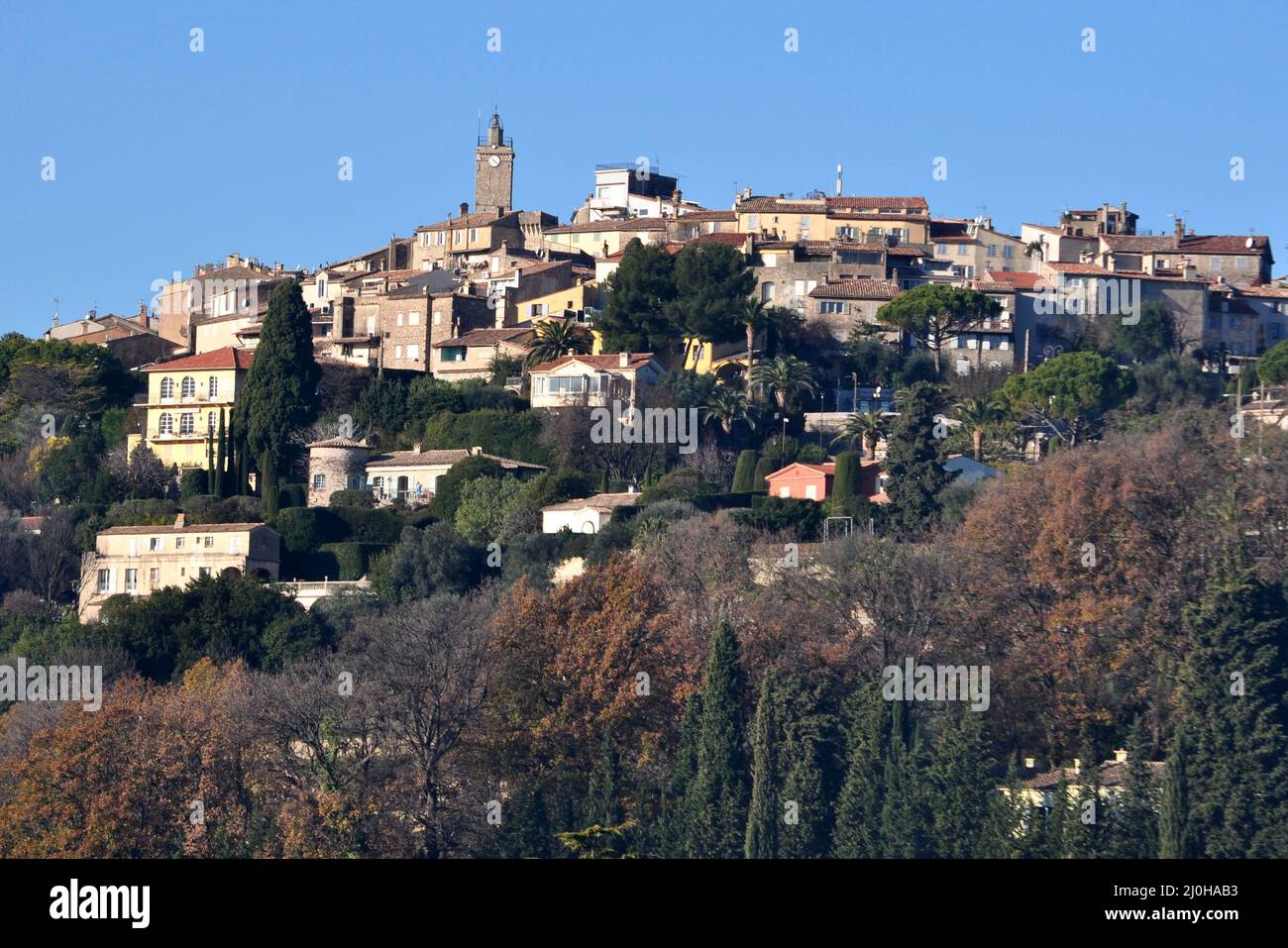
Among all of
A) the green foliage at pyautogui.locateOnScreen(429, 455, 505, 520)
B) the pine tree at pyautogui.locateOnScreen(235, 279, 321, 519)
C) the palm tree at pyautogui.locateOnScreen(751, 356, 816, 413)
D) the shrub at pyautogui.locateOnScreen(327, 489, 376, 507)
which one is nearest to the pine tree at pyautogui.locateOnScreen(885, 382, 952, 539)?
the palm tree at pyautogui.locateOnScreen(751, 356, 816, 413)

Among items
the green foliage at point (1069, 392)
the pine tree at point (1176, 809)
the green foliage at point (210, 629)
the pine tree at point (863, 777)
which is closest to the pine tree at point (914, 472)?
the green foliage at point (1069, 392)

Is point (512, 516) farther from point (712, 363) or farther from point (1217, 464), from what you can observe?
point (1217, 464)

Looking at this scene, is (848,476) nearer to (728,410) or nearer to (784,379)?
(728,410)

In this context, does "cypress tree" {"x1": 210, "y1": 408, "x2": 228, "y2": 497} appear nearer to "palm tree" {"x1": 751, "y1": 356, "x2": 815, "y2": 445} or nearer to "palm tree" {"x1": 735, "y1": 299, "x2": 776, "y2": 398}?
"palm tree" {"x1": 751, "y1": 356, "x2": 815, "y2": 445}

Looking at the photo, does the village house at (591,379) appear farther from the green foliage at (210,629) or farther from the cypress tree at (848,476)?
the green foliage at (210,629)

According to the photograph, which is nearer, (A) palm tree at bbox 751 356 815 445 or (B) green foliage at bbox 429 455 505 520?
(B) green foliage at bbox 429 455 505 520

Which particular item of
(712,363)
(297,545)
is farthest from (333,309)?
(297,545)
